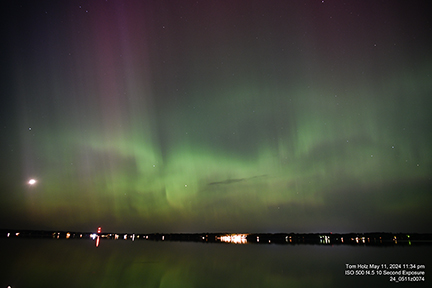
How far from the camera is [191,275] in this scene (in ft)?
47.2

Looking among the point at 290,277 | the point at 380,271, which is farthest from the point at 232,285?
the point at 380,271

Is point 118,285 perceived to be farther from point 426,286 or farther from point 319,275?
point 426,286

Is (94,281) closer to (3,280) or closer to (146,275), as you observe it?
(146,275)

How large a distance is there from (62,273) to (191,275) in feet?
25.1

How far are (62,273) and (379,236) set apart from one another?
559 feet

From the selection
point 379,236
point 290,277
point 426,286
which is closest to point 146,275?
point 290,277

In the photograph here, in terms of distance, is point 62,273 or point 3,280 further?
point 62,273

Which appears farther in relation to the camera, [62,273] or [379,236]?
[379,236]

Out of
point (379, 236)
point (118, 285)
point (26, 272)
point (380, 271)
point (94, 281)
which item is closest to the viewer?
point (118, 285)

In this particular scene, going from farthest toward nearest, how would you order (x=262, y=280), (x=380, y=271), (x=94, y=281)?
(x=380, y=271) → (x=262, y=280) → (x=94, y=281)

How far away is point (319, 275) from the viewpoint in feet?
48.5

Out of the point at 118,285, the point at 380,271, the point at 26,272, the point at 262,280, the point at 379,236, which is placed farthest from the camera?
the point at 379,236

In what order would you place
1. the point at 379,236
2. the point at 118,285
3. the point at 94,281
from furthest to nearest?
the point at 379,236 < the point at 94,281 < the point at 118,285

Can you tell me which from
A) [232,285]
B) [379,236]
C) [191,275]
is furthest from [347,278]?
[379,236]
